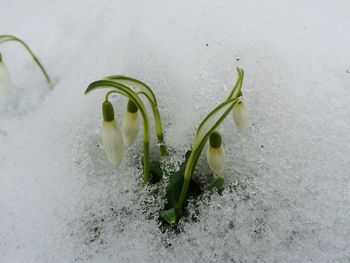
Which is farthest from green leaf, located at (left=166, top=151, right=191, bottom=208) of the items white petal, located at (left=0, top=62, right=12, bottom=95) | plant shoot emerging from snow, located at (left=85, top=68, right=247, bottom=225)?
white petal, located at (left=0, top=62, right=12, bottom=95)

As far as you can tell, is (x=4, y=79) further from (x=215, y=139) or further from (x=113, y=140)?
(x=215, y=139)

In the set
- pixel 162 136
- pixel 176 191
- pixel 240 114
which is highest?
A: pixel 240 114

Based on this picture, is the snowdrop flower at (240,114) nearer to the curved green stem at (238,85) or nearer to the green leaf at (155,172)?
the curved green stem at (238,85)

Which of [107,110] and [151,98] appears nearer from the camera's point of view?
[107,110]

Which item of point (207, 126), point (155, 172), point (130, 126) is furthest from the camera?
point (155, 172)

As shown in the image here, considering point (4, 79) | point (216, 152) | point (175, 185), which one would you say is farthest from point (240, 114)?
point (4, 79)

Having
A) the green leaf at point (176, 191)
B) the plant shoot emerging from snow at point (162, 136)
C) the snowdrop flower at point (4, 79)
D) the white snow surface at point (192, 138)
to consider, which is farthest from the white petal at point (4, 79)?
the green leaf at point (176, 191)

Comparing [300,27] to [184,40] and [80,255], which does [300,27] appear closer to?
[184,40]
